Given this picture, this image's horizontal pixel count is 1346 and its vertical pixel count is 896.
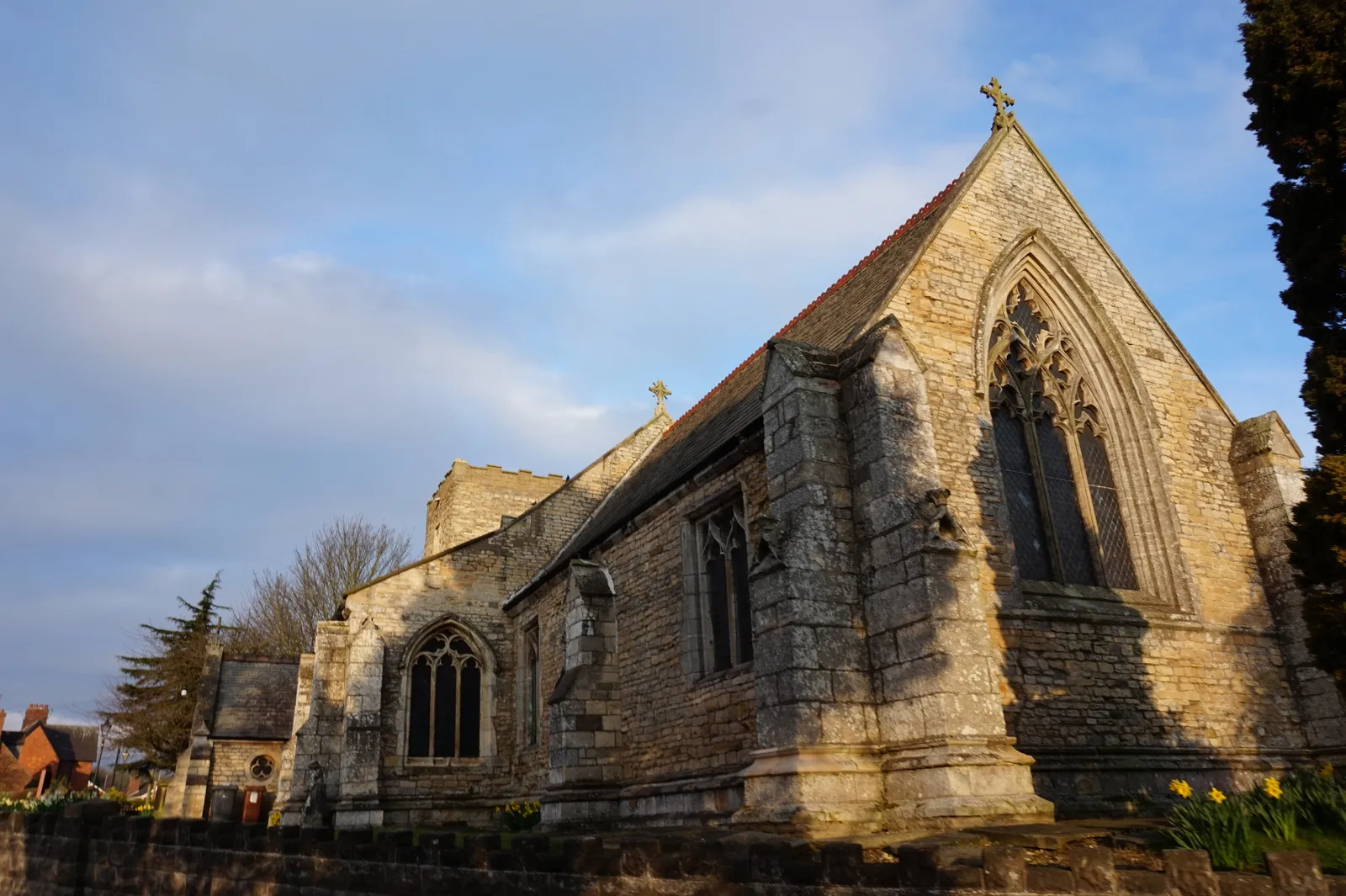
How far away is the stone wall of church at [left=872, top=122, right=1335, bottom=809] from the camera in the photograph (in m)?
9.70

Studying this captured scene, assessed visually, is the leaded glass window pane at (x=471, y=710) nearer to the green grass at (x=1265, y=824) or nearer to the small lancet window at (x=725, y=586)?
the small lancet window at (x=725, y=586)

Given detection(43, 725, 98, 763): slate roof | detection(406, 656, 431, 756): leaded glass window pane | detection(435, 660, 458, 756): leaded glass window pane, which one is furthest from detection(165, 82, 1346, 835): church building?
detection(43, 725, 98, 763): slate roof

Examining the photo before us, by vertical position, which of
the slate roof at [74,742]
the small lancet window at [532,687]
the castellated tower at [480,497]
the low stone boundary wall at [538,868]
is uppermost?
the castellated tower at [480,497]

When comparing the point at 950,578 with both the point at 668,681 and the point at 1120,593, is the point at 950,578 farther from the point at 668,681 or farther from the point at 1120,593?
the point at 668,681

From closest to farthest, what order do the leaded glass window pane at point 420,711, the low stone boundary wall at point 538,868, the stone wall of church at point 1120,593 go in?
the low stone boundary wall at point 538,868 < the stone wall of church at point 1120,593 < the leaded glass window pane at point 420,711

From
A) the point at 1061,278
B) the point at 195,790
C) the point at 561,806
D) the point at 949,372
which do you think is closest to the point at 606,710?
the point at 561,806

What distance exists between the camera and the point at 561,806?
44.1 feet

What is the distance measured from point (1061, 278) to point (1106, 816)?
7311 millimetres

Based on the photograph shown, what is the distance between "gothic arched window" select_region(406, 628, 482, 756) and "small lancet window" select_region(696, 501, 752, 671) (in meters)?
8.89

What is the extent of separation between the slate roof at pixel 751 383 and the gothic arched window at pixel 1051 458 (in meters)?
1.76

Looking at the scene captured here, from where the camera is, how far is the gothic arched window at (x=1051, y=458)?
11.1 meters

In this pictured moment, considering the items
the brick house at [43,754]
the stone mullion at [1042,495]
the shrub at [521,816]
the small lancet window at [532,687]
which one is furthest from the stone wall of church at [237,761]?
the brick house at [43,754]

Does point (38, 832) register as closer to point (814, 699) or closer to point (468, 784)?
point (468, 784)

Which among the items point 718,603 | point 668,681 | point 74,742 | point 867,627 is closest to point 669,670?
point 668,681
